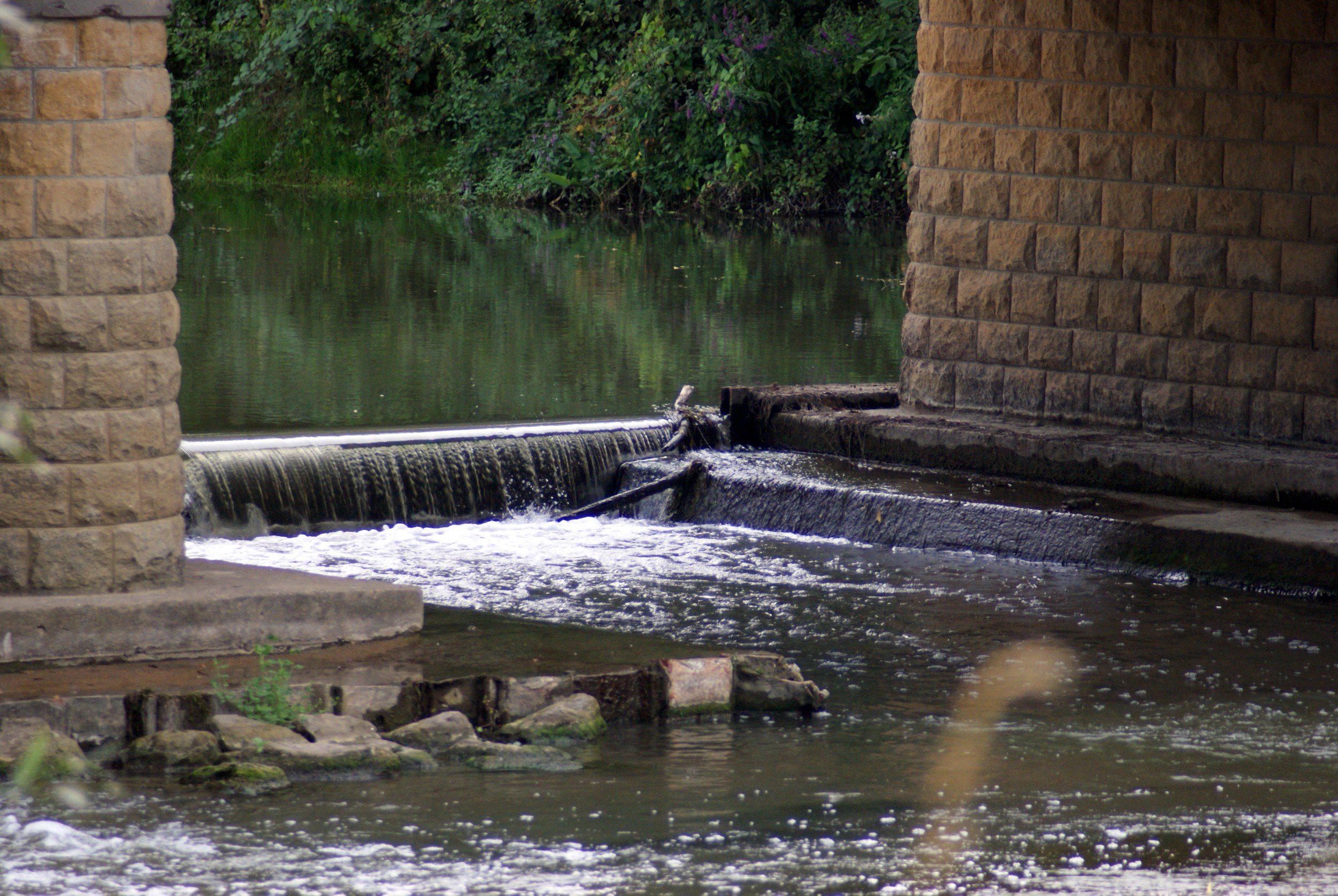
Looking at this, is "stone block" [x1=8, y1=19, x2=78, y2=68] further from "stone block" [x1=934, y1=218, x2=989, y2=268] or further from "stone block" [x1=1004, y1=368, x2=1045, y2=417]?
"stone block" [x1=1004, y1=368, x2=1045, y2=417]

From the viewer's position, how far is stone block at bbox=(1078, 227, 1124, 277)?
1265 cm

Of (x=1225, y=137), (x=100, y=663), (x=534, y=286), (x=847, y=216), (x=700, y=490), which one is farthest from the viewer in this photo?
(x=847, y=216)

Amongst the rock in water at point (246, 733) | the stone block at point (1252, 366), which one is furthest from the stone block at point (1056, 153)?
the rock in water at point (246, 733)

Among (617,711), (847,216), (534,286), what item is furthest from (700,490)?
(847,216)

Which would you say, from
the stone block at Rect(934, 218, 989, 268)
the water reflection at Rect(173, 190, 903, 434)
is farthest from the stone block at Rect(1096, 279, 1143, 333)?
the water reflection at Rect(173, 190, 903, 434)

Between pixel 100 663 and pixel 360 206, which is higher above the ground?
pixel 360 206

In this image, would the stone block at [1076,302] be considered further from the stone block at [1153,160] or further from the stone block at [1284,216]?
the stone block at [1284,216]

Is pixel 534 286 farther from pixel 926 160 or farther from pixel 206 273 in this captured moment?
pixel 926 160

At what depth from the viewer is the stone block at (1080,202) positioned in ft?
41.7

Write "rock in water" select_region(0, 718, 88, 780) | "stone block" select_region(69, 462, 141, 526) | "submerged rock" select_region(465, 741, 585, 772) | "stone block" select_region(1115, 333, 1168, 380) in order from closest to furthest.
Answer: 1. "rock in water" select_region(0, 718, 88, 780)
2. "submerged rock" select_region(465, 741, 585, 772)
3. "stone block" select_region(69, 462, 141, 526)
4. "stone block" select_region(1115, 333, 1168, 380)

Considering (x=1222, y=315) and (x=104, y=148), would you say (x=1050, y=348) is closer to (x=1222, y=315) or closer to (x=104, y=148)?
(x=1222, y=315)

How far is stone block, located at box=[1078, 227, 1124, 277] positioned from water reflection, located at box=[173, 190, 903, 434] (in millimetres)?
3652

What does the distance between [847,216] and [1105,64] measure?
18675 millimetres

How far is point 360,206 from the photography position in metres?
32.3
